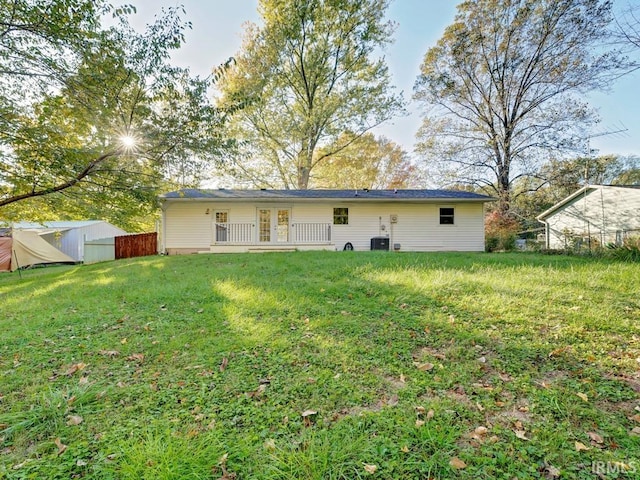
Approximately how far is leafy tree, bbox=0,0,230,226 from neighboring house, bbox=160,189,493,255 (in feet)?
21.1

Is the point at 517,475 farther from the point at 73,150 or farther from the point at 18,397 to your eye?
the point at 73,150

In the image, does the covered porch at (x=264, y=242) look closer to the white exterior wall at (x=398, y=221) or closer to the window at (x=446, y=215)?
the white exterior wall at (x=398, y=221)

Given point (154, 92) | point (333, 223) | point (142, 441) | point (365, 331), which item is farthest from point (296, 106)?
point (142, 441)

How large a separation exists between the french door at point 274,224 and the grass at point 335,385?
352 inches

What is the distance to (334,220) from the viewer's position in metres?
13.4

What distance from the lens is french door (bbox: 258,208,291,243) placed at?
13.2 metres

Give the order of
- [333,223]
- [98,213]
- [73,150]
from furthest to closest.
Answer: [333,223] < [98,213] < [73,150]

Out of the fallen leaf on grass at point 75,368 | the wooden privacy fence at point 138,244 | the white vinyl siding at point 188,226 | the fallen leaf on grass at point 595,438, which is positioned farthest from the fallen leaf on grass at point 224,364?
the wooden privacy fence at point 138,244

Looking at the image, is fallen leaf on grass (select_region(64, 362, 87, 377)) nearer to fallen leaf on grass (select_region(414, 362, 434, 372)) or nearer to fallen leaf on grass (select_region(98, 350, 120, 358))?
fallen leaf on grass (select_region(98, 350, 120, 358))

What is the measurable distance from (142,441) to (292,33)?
20227 millimetres

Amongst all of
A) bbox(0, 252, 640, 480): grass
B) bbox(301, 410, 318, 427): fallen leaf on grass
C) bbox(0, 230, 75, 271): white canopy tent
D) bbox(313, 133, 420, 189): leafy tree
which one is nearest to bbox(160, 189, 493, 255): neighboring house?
bbox(313, 133, 420, 189): leafy tree

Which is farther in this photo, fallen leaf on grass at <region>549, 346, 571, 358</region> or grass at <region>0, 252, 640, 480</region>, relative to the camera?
fallen leaf on grass at <region>549, 346, 571, 358</region>

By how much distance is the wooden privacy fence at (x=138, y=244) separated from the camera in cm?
1482

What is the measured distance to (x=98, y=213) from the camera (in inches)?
268
